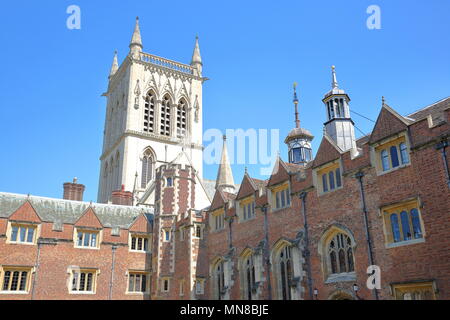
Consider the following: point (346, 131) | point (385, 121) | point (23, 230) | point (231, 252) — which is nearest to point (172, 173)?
point (231, 252)

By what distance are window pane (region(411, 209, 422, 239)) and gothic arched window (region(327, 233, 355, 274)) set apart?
3269mm

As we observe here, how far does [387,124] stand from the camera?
17766mm

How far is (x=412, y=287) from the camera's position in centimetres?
1547

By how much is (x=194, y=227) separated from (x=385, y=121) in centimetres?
1612

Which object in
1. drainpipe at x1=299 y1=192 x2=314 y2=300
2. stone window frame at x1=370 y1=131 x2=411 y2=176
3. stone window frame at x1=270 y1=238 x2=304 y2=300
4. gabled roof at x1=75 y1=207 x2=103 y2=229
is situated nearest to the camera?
stone window frame at x1=370 y1=131 x2=411 y2=176

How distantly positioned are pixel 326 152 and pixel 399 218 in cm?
533

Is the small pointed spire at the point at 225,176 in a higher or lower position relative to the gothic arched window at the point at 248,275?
higher

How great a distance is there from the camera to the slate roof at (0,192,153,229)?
29.2 m

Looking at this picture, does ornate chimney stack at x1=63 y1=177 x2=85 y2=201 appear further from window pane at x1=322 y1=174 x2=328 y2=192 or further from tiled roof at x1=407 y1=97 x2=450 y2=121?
tiled roof at x1=407 y1=97 x2=450 y2=121

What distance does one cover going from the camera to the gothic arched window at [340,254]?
733 inches

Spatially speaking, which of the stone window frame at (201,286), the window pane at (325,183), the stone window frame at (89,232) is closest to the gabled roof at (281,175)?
the window pane at (325,183)

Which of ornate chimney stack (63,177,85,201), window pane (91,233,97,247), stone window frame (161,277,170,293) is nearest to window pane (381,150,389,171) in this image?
stone window frame (161,277,170,293)

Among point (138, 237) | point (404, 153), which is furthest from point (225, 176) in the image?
point (404, 153)

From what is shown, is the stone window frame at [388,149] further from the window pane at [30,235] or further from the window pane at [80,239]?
the window pane at [30,235]
